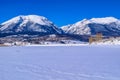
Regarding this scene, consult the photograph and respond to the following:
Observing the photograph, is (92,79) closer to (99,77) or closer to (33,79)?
(99,77)

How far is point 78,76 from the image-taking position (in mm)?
14797

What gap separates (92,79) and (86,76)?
939mm

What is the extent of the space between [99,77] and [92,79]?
663mm

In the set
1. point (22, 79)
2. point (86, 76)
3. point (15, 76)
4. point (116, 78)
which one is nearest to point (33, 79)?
point (22, 79)

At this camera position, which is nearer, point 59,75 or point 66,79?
point 66,79

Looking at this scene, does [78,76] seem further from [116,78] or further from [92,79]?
[116,78]

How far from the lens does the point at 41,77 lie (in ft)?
47.8

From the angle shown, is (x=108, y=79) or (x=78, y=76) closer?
(x=108, y=79)

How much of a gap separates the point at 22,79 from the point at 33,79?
22.5 inches

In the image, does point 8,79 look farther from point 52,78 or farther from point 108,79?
point 108,79

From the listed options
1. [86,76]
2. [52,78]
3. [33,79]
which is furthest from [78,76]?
[33,79]

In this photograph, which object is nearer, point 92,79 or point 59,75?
point 92,79

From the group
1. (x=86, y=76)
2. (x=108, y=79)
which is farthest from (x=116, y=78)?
(x=86, y=76)

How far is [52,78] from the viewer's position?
14.2 m
